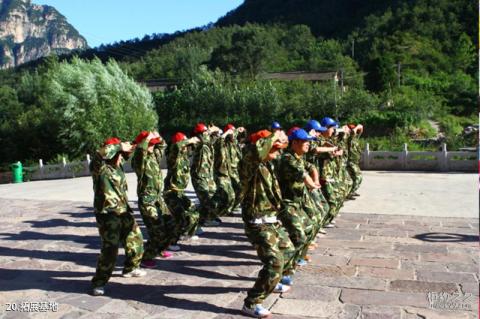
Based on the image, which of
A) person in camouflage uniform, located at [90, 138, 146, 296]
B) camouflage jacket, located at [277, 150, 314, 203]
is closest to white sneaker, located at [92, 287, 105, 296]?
person in camouflage uniform, located at [90, 138, 146, 296]

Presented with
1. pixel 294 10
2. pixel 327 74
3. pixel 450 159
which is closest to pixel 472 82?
pixel 327 74

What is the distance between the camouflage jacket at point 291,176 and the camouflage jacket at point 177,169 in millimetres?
2120

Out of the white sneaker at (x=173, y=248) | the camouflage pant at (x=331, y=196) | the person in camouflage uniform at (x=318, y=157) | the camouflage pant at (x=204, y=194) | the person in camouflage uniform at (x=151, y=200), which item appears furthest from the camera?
the camouflage pant at (x=204, y=194)

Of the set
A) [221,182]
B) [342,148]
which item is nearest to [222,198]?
[221,182]

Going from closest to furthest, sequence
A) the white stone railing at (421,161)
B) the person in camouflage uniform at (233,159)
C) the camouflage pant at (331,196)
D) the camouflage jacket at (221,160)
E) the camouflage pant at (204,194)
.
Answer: the camouflage pant at (331,196) → the camouflage pant at (204,194) → the camouflage jacket at (221,160) → the person in camouflage uniform at (233,159) → the white stone railing at (421,161)

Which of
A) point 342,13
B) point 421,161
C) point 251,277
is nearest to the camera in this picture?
point 251,277

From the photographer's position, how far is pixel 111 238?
5543 millimetres

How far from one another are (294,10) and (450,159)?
75.4m

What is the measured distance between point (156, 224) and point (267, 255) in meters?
2.17

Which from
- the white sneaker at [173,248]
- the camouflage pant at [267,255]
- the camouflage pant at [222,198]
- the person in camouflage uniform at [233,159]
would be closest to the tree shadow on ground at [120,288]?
the camouflage pant at [267,255]

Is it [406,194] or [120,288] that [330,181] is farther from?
[406,194]

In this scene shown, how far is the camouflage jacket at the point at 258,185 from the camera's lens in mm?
4867

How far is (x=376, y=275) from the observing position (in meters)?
6.01

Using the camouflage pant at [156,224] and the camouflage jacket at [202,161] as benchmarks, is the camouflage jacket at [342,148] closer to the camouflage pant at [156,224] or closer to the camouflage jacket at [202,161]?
the camouflage jacket at [202,161]
